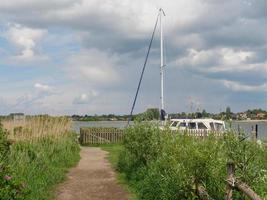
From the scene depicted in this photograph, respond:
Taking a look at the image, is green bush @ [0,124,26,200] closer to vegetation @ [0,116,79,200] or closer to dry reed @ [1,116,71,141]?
vegetation @ [0,116,79,200]

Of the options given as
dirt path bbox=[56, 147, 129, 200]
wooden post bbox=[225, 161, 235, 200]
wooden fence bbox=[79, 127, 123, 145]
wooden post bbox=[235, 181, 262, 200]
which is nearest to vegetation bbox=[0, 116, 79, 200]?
dirt path bbox=[56, 147, 129, 200]

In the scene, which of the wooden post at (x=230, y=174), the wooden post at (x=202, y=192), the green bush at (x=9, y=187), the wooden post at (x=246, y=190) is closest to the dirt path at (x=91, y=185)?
the green bush at (x=9, y=187)

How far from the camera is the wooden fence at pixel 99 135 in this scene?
35781mm

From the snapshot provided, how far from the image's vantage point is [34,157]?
17.0m

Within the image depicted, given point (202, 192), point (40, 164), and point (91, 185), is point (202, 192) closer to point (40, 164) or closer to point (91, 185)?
point (91, 185)

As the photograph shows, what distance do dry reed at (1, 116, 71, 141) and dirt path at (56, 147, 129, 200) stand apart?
2.18m

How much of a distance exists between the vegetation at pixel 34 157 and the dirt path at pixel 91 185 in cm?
39

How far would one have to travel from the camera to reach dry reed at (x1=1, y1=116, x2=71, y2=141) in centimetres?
1956

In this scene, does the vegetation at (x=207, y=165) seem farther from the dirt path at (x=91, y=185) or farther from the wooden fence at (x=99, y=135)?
the wooden fence at (x=99, y=135)

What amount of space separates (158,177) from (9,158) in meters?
5.01

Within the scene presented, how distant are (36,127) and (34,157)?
4.44m

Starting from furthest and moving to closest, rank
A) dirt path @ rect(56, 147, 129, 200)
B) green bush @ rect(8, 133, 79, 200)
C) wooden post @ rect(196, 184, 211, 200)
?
1. dirt path @ rect(56, 147, 129, 200)
2. green bush @ rect(8, 133, 79, 200)
3. wooden post @ rect(196, 184, 211, 200)

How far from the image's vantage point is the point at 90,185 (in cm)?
1541

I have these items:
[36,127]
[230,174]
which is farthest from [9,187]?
[36,127]
